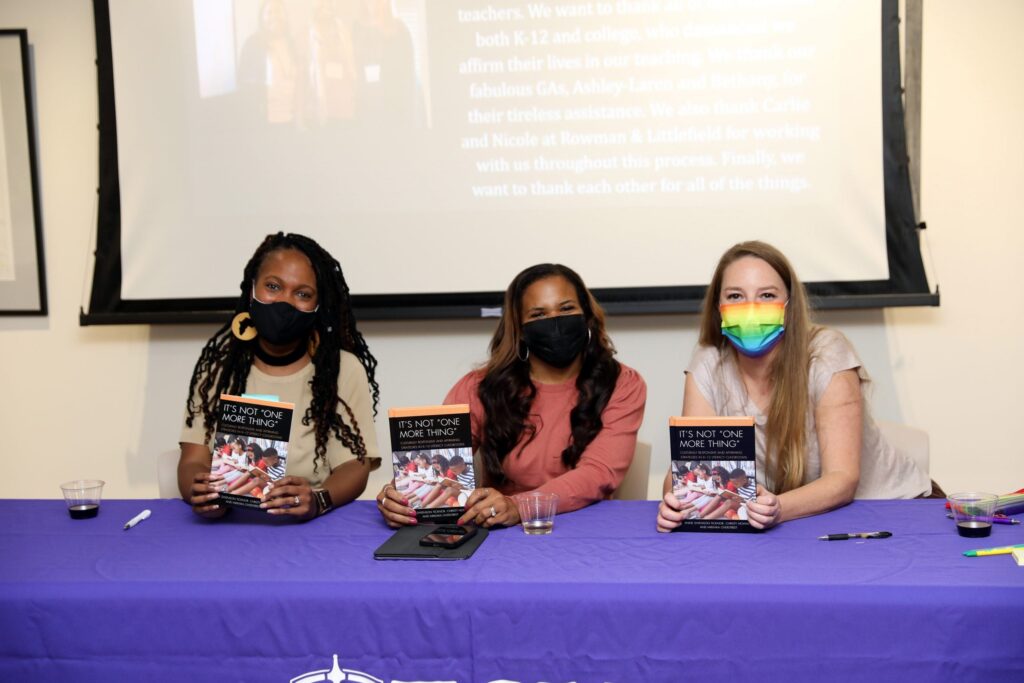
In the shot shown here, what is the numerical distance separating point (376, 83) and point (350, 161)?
0.35 m

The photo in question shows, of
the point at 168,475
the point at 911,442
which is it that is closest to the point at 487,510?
the point at 168,475

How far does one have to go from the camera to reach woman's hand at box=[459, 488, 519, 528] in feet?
6.75

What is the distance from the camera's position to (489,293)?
3773 millimetres

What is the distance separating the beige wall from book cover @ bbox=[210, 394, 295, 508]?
5.73 feet

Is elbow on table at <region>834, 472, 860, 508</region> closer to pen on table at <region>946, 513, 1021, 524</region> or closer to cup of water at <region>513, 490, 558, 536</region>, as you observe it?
pen on table at <region>946, 513, 1021, 524</region>

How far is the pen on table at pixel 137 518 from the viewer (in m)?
2.18

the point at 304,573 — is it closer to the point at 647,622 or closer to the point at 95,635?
the point at 95,635

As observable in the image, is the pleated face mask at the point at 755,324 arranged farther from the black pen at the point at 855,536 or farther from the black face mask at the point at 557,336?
the black pen at the point at 855,536

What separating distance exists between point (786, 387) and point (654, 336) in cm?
148

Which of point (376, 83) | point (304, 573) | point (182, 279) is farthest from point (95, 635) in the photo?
point (376, 83)

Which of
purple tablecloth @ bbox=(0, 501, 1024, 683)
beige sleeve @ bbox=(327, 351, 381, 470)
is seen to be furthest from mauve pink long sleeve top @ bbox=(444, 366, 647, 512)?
purple tablecloth @ bbox=(0, 501, 1024, 683)

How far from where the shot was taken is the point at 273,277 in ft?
8.38

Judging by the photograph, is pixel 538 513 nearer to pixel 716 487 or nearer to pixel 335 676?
pixel 716 487

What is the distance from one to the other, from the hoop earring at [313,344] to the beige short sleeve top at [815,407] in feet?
3.61
